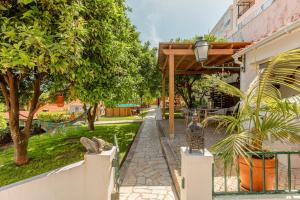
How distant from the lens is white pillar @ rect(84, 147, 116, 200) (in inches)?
138

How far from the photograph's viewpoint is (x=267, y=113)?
3494mm

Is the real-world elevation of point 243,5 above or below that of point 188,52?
above

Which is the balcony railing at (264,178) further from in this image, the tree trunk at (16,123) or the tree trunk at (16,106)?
the tree trunk at (16,123)

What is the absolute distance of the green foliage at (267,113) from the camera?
2930 mm

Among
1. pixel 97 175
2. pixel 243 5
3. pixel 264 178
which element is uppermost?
pixel 243 5

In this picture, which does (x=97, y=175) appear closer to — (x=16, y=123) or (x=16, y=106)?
(x=16, y=106)

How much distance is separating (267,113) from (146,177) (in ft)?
10.5

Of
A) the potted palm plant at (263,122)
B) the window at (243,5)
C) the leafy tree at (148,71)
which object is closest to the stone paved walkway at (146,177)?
the potted palm plant at (263,122)

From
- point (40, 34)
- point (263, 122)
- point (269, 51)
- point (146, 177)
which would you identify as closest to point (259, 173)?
point (263, 122)

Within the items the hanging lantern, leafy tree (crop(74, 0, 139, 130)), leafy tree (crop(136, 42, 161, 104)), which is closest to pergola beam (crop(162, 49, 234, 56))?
the hanging lantern

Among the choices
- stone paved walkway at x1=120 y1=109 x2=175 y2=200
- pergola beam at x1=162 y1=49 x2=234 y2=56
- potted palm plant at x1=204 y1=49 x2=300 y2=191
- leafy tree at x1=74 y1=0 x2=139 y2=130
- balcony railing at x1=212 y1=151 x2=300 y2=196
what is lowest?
stone paved walkway at x1=120 y1=109 x2=175 y2=200

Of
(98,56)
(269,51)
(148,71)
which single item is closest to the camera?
(98,56)

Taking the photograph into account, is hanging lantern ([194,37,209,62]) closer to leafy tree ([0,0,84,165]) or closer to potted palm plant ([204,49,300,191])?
potted palm plant ([204,49,300,191])

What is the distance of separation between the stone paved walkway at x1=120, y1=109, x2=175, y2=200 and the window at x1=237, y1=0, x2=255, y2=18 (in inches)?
592
